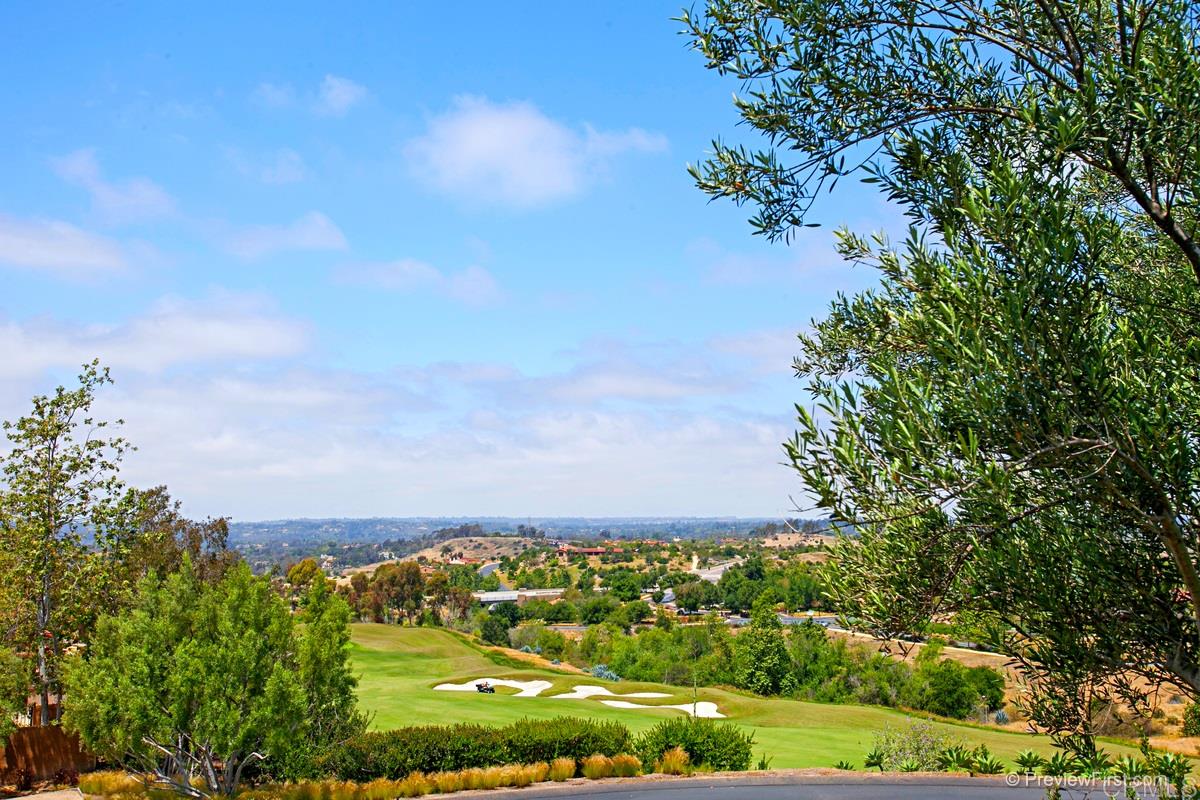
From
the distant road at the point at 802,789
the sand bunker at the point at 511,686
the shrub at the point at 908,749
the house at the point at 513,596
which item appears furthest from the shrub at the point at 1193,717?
the house at the point at 513,596

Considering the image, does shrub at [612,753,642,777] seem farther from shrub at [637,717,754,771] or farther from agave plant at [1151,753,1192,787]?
agave plant at [1151,753,1192,787]

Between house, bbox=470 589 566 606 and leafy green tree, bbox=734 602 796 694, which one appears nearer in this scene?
leafy green tree, bbox=734 602 796 694

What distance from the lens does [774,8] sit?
5418mm

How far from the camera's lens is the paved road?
18.3m

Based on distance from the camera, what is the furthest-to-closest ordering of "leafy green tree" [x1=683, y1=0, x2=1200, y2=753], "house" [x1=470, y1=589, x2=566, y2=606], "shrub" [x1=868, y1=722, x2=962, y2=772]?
1. "house" [x1=470, y1=589, x2=566, y2=606]
2. "shrub" [x1=868, y1=722, x2=962, y2=772]
3. "leafy green tree" [x1=683, y1=0, x2=1200, y2=753]

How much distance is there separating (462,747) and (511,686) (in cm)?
2455

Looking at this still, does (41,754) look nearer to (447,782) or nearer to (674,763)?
(447,782)

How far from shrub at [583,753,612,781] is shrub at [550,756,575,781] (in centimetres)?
36

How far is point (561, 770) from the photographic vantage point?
20.2 meters

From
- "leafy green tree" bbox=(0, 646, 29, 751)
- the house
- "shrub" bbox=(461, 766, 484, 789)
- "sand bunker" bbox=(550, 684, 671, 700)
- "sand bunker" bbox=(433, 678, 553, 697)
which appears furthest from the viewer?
the house

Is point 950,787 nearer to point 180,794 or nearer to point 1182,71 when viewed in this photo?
point 180,794

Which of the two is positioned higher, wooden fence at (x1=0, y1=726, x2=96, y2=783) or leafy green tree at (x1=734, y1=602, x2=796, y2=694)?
wooden fence at (x1=0, y1=726, x2=96, y2=783)

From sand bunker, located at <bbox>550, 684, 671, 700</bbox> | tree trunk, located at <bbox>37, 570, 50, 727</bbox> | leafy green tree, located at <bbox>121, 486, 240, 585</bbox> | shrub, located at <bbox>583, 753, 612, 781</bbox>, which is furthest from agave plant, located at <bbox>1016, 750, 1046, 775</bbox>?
sand bunker, located at <bbox>550, 684, 671, 700</bbox>

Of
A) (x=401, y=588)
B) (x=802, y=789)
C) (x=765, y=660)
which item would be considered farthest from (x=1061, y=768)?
(x=401, y=588)
